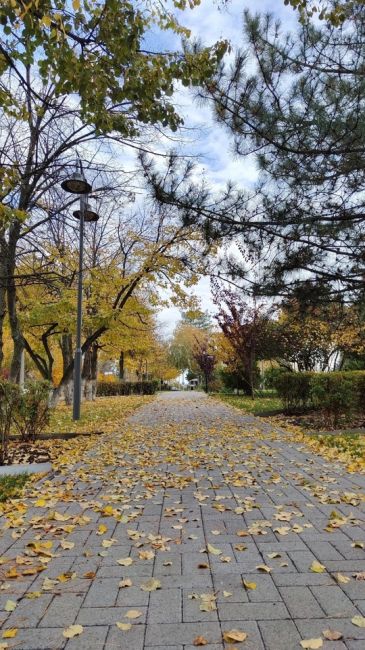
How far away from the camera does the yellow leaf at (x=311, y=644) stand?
7.22ft

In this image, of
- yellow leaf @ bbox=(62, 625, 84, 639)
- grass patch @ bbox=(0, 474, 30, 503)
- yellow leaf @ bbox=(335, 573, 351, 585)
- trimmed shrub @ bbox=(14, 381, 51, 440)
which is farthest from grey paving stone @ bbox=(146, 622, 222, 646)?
trimmed shrub @ bbox=(14, 381, 51, 440)

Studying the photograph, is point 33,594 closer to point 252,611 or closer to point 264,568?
point 252,611

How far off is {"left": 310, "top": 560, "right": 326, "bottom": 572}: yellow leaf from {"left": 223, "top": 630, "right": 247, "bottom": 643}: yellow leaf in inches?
36.1

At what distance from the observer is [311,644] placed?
2221 mm

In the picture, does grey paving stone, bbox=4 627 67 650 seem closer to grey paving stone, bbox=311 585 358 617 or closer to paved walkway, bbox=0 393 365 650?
paved walkway, bbox=0 393 365 650

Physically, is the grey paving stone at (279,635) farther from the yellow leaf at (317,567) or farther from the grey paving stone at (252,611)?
the yellow leaf at (317,567)

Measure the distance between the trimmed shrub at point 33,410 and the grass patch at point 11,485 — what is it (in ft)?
5.19

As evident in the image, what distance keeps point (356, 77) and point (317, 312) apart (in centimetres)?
462

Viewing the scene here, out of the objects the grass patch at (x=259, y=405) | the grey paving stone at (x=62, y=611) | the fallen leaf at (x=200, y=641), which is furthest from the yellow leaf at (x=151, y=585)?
the grass patch at (x=259, y=405)

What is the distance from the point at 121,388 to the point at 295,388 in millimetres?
20126

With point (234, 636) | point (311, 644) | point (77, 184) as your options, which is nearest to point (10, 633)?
point (234, 636)

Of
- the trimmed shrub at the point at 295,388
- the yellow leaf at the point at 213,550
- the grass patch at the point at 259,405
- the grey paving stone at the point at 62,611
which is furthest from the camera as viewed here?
the grass patch at the point at 259,405

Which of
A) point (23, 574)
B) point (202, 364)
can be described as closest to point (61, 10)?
point (23, 574)

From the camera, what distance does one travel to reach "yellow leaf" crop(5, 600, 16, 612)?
2621mm
